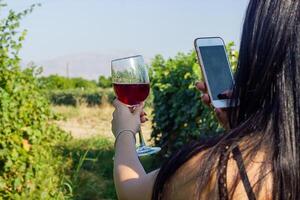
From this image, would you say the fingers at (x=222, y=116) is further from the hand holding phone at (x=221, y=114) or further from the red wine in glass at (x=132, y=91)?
the red wine in glass at (x=132, y=91)

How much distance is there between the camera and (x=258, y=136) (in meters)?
1.41

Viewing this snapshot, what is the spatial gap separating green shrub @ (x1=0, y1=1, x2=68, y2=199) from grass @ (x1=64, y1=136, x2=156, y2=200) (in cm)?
82

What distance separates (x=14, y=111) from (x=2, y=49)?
1.57ft

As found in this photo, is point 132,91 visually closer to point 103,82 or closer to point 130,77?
point 130,77

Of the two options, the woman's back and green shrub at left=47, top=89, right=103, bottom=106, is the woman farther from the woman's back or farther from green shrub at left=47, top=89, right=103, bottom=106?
green shrub at left=47, top=89, right=103, bottom=106

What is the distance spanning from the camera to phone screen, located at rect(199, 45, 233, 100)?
190 cm

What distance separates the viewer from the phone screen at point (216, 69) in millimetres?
1903

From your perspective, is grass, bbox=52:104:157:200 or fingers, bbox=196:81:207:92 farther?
grass, bbox=52:104:157:200

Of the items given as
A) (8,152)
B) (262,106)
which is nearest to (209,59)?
(262,106)

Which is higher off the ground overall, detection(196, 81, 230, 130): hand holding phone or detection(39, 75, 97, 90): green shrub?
detection(196, 81, 230, 130): hand holding phone

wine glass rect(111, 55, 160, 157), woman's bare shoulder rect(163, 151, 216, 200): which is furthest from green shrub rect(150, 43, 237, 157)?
woman's bare shoulder rect(163, 151, 216, 200)

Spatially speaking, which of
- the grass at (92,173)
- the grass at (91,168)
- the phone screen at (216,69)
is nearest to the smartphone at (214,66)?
the phone screen at (216,69)

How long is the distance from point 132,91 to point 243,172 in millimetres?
994

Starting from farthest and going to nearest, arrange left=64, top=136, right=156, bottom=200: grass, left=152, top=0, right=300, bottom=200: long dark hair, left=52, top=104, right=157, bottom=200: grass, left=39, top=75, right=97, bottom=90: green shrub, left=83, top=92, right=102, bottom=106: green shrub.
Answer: left=39, top=75, right=97, bottom=90: green shrub, left=83, top=92, right=102, bottom=106: green shrub, left=64, top=136, right=156, bottom=200: grass, left=52, top=104, right=157, bottom=200: grass, left=152, top=0, right=300, bottom=200: long dark hair
